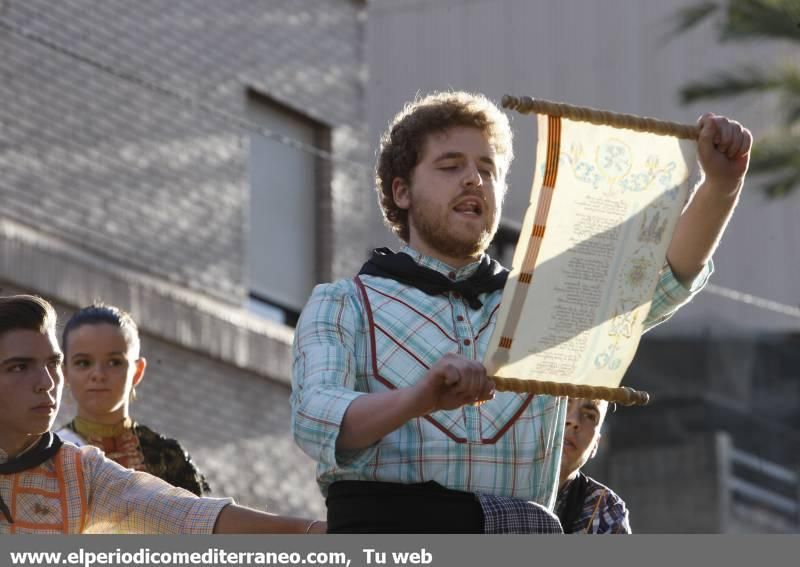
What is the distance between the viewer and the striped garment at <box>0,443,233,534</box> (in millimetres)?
4520

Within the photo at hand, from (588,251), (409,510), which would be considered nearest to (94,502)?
(409,510)

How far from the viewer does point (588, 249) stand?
4.29 meters

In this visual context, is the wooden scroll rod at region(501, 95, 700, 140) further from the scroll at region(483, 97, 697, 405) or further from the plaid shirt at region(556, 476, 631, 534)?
the plaid shirt at region(556, 476, 631, 534)

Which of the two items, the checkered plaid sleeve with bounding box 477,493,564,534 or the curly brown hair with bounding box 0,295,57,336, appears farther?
the curly brown hair with bounding box 0,295,57,336

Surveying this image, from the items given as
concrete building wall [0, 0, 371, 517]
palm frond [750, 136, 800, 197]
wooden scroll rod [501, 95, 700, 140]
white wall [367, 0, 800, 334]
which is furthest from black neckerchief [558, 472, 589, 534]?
white wall [367, 0, 800, 334]

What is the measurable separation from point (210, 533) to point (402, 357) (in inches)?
23.7

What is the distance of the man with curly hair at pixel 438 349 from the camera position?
163 inches

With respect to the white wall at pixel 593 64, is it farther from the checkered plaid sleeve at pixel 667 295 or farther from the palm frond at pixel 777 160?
the checkered plaid sleeve at pixel 667 295

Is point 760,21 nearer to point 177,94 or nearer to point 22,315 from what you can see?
point 177,94

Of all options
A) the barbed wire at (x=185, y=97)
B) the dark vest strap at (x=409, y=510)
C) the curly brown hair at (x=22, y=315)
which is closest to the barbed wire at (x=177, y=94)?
the barbed wire at (x=185, y=97)

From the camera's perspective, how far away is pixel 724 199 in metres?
4.44

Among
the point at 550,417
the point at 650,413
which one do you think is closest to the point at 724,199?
the point at 550,417

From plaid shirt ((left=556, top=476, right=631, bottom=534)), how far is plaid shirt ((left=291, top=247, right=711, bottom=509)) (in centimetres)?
110

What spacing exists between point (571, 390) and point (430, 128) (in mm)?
771
